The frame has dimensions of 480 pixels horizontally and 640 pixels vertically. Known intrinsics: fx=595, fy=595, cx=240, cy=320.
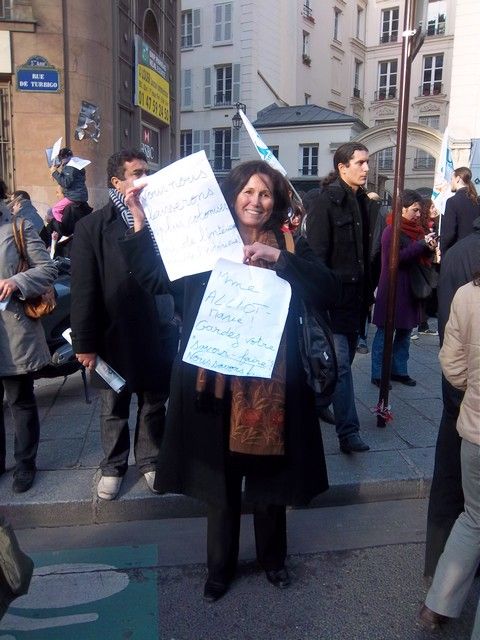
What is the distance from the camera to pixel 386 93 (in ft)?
131

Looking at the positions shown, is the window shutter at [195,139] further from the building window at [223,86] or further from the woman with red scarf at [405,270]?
the woman with red scarf at [405,270]

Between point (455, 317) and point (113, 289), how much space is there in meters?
1.86

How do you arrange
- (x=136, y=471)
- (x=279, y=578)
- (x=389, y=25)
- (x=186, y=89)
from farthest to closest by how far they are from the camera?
1. (x=389, y=25)
2. (x=186, y=89)
3. (x=136, y=471)
4. (x=279, y=578)

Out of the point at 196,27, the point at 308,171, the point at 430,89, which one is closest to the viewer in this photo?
the point at 308,171

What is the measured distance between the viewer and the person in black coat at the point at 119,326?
10.7ft

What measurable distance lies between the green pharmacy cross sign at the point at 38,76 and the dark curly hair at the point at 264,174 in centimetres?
922

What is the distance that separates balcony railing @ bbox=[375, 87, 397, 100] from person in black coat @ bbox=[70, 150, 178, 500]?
3995 centimetres

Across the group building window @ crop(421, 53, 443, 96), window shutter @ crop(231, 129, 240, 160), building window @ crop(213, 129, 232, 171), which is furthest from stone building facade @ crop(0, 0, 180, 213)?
building window @ crop(421, 53, 443, 96)

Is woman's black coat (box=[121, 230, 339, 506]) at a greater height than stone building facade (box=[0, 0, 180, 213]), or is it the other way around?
stone building facade (box=[0, 0, 180, 213])

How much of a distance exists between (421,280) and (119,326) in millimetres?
3219

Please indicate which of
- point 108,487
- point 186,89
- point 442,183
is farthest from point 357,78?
point 108,487

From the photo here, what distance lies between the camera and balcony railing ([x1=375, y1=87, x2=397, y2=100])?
129 feet

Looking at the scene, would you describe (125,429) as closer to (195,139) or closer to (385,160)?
(195,139)

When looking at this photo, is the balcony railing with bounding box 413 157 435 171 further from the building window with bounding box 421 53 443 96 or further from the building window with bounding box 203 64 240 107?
the building window with bounding box 203 64 240 107
